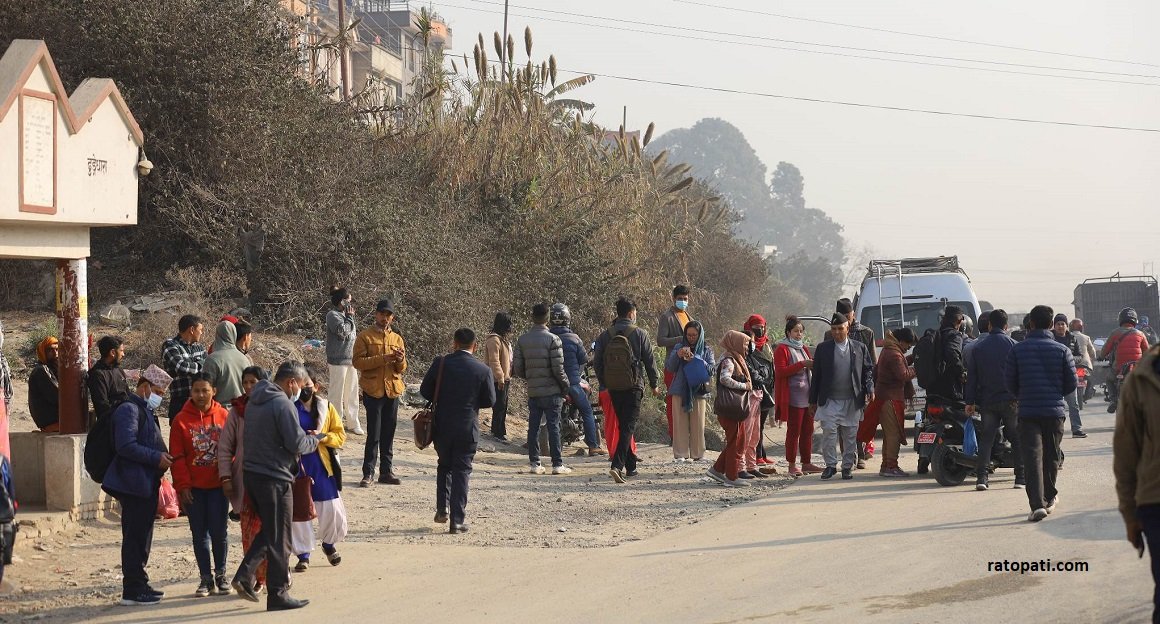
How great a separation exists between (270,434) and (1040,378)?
632 centimetres

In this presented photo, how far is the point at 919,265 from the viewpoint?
23062 mm

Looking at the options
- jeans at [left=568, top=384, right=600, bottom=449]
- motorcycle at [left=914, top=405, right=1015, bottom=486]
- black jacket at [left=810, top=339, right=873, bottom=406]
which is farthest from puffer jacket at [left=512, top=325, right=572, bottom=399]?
motorcycle at [left=914, top=405, right=1015, bottom=486]

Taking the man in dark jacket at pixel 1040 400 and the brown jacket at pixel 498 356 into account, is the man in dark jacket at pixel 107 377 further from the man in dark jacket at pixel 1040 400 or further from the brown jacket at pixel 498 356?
the man in dark jacket at pixel 1040 400

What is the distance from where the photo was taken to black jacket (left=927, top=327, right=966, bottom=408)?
1325 cm

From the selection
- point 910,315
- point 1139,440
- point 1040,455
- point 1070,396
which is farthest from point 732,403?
point 1070,396

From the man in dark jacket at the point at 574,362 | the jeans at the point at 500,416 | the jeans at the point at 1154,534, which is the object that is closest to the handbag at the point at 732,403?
the man in dark jacket at the point at 574,362

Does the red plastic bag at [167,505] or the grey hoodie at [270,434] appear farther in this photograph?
the red plastic bag at [167,505]

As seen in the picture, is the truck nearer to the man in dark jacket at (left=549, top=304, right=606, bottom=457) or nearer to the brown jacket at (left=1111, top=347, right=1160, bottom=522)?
the man in dark jacket at (left=549, top=304, right=606, bottom=457)

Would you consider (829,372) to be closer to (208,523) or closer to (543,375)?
(543,375)

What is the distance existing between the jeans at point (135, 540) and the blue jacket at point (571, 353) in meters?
7.03

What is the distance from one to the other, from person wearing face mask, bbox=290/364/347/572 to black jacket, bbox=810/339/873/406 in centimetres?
656

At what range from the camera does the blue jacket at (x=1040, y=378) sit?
10.5 metres

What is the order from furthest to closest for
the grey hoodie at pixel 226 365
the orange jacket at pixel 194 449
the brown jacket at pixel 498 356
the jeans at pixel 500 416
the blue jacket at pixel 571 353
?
1. the jeans at pixel 500 416
2. the brown jacket at pixel 498 356
3. the blue jacket at pixel 571 353
4. the grey hoodie at pixel 226 365
5. the orange jacket at pixel 194 449

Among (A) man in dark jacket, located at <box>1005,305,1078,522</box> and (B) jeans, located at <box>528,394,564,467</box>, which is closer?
(A) man in dark jacket, located at <box>1005,305,1078,522</box>
